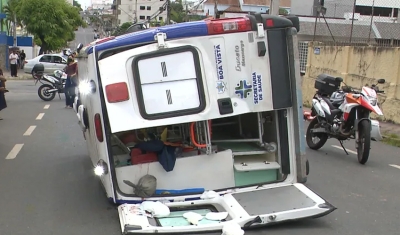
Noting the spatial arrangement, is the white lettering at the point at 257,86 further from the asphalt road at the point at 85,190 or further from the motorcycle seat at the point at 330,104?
the motorcycle seat at the point at 330,104

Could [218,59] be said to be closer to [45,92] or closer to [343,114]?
[343,114]

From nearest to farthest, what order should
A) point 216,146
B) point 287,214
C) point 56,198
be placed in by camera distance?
point 287,214, point 216,146, point 56,198

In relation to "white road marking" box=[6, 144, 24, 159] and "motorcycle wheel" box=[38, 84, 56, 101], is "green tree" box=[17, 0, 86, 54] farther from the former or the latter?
"white road marking" box=[6, 144, 24, 159]

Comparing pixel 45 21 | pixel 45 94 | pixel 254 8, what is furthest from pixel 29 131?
pixel 254 8

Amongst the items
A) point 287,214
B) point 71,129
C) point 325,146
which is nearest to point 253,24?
point 287,214

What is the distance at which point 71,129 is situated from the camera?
11.6 m

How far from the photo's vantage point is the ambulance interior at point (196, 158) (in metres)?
5.47

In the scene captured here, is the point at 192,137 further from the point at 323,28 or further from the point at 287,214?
the point at 323,28

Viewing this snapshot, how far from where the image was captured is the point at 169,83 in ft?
16.2

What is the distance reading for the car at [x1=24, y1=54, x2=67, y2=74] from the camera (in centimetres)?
2936

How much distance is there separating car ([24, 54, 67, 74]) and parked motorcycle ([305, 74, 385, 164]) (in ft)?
74.0

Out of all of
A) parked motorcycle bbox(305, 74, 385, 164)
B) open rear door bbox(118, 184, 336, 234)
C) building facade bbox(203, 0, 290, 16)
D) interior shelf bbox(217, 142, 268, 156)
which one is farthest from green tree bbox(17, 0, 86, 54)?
open rear door bbox(118, 184, 336, 234)

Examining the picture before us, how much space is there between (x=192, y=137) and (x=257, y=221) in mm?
1177

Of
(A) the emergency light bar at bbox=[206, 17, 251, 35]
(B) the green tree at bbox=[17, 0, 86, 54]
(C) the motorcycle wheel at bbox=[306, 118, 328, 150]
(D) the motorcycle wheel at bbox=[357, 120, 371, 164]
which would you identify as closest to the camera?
(A) the emergency light bar at bbox=[206, 17, 251, 35]
